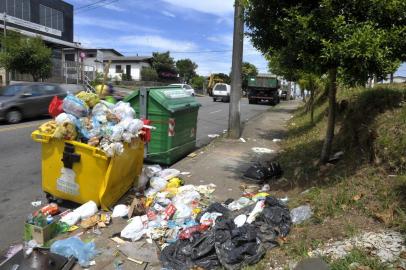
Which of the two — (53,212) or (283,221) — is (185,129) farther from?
(283,221)

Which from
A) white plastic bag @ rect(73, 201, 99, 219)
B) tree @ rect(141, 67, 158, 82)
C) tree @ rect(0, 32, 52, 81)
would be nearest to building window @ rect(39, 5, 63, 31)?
tree @ rect(141, 67, 158, 82)

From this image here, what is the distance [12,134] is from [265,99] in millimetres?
28046

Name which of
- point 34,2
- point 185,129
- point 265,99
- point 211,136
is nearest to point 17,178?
point 185,129

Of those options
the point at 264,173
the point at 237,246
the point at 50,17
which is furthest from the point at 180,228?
the point at 50,17

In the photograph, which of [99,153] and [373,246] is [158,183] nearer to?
[99,153]

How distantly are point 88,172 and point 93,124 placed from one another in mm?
689

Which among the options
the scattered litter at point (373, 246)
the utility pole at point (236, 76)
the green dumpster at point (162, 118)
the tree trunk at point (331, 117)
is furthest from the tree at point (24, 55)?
the scattered litter at point (373, 246)

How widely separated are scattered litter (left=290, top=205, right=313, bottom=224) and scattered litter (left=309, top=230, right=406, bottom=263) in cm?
72

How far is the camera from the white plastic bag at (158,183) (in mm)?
6793

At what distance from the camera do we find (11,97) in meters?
14.7

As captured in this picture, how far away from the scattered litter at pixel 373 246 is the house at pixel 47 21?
127ft

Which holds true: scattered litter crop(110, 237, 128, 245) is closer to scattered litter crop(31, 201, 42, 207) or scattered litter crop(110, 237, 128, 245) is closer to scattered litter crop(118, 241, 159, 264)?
scattered litter crop(118, 241, 159, 264)

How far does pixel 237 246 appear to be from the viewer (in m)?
4.24

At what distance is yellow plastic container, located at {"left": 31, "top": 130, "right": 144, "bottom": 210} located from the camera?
222 inches
